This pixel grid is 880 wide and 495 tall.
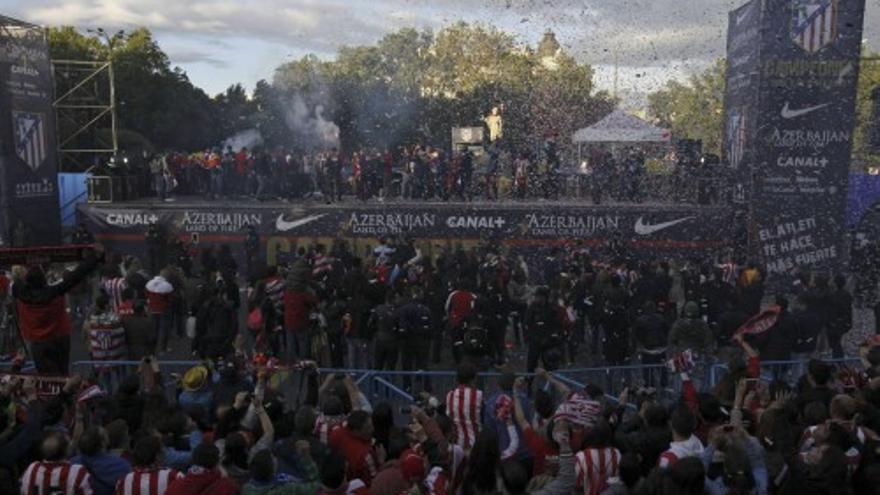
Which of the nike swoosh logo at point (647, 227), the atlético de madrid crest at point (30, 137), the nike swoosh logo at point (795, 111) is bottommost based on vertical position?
the nike swoosh logo at point (647, 227)

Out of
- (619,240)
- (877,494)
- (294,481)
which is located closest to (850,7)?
(619,240)

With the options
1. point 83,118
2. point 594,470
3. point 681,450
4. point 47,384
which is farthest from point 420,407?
Result: point 83,118

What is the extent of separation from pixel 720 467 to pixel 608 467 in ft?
2.30

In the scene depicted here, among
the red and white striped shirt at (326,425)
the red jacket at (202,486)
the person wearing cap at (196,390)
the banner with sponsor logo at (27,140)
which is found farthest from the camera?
the banner with sponsor logo at (27,140)

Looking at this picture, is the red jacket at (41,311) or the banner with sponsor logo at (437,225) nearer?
the red jacket at (41,311)

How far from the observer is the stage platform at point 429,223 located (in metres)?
22.1

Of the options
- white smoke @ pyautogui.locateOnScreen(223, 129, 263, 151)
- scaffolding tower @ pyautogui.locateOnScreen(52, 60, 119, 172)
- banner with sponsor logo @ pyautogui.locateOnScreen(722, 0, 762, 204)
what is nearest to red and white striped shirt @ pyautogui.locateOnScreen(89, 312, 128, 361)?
banner with sponsor logo @ pyautogui.locateOnScreen(722, 0, 762, 204)

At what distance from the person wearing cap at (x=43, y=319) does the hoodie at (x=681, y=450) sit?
7.25 metres

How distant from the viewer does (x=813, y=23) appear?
18594mm

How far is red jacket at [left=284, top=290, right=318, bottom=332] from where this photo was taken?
12.8 m

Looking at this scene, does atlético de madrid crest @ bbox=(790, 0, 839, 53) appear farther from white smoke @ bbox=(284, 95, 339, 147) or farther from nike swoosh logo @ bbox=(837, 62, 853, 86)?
white smoke @ bbox=(284, 95, 339, 147)

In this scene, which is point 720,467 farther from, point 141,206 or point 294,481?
point 141,206

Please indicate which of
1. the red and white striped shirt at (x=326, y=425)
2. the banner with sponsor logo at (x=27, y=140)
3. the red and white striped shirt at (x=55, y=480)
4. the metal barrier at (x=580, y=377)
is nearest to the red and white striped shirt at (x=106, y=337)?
the metal barrier at (x=580, y=377)

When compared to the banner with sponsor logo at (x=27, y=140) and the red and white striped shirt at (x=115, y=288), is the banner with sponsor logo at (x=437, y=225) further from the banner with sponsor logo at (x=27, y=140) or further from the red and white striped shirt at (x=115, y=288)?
the red and white striped shirt at (x=115, y=288)
